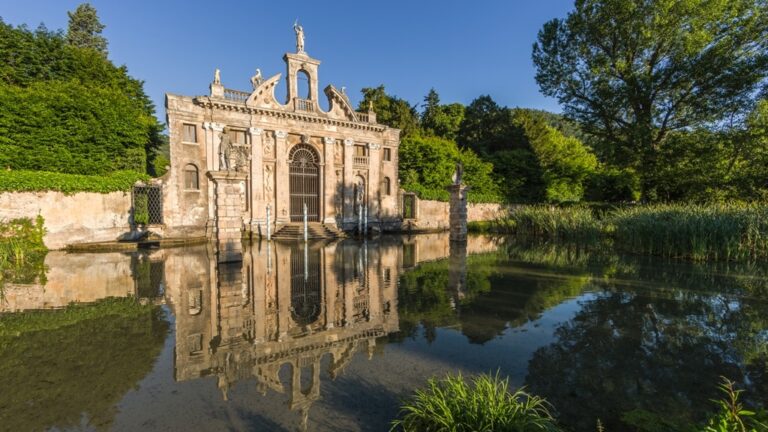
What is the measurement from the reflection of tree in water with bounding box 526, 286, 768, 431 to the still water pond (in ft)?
0.08

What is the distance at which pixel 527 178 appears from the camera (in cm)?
3484

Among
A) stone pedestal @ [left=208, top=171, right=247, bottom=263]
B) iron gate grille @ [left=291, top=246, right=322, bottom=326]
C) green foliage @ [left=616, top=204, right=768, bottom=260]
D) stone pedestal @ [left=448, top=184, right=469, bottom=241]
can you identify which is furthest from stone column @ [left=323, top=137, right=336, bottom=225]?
green foliage @ [left=616, top=204, right=768, bottom=260]

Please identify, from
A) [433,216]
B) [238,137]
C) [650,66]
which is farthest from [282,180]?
[650,66]

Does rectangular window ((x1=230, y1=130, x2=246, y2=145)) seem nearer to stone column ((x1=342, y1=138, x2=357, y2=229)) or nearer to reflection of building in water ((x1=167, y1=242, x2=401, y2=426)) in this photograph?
stone column ((x1=342, y1=138, x2=357, y2=229))

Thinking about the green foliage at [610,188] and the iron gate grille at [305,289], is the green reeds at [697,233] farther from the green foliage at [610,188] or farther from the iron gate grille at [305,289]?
the green foliage at [610,188]

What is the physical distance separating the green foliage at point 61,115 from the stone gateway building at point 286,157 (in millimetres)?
4891

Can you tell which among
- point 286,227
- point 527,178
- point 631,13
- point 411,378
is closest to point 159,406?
point 411,378

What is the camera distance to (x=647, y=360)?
13.6ft

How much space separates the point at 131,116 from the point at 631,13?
1298 inches

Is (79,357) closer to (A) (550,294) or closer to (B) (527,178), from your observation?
(A) (550,294)

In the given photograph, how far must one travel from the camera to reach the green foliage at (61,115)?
17875 mm

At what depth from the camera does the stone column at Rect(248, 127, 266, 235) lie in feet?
68.2

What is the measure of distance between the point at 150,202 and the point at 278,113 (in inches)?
345

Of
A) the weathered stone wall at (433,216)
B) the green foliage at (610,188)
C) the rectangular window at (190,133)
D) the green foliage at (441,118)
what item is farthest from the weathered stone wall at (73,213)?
the green foliage at (610,188)
